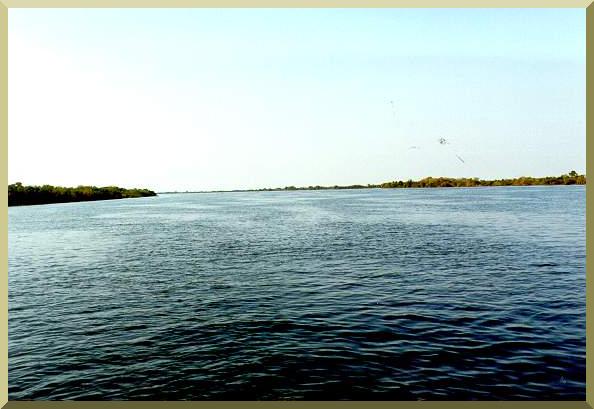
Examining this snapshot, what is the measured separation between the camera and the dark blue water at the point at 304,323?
1692 cm

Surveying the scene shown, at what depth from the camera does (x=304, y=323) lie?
78.3 ft

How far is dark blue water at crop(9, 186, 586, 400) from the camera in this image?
16922 millimetres

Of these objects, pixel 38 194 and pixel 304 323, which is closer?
pixel 304 323

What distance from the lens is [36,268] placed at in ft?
138

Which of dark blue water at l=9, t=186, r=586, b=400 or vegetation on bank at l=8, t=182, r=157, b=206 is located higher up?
vegetation on bank at l=8, t=182, r=157, b=206

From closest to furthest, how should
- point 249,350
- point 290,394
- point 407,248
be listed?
1. point 290,394
2. point 249,350
3. point 407,248

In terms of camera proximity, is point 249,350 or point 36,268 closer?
point 249,350

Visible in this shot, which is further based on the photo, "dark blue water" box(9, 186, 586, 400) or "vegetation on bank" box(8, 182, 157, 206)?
"vegetation on bank" box(8, 182, 157, 206)

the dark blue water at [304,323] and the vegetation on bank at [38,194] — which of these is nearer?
the dark blue water at [304,323]

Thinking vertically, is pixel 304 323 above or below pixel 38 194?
below

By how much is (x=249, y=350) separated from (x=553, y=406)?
12543 mm

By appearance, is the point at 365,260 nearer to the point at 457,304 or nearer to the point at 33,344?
the point at 457,304

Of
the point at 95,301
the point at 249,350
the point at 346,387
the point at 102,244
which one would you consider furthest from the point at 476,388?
the point at 102,244

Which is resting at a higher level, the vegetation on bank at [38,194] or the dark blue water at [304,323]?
the vegetation on bank at [38,194]
